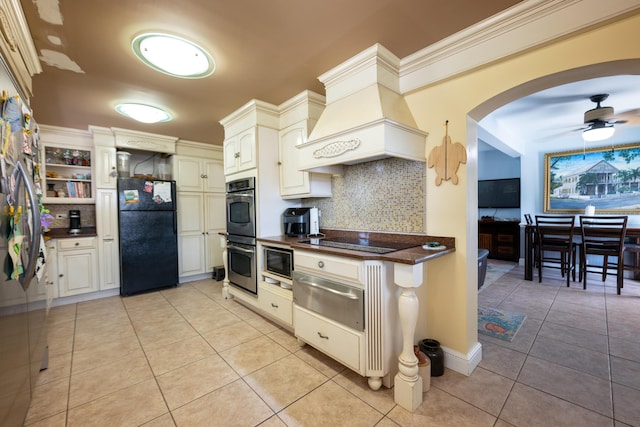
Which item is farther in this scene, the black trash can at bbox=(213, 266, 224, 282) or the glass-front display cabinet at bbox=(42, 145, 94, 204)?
the black trash can at bbox=(213, 266, 224, 282)

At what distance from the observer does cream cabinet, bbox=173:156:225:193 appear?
4.20 m

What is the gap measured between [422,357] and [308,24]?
226cm

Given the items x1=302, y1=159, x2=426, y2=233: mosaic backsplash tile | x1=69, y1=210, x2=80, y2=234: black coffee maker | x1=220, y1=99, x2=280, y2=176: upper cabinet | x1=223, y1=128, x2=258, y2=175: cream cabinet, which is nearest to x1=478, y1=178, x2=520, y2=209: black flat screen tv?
x1=302, y1=159, x2=426, y2=233: mosaic backsplash tile

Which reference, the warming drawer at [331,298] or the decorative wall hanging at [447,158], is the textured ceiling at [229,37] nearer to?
the decorative wall hanging at [447,158]

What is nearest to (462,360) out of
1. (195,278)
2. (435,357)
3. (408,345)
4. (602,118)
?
(435,357)

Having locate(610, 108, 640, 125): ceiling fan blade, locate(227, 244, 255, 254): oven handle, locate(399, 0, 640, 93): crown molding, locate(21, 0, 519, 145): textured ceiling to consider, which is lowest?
locate(227, 244, 255, 254): oven handle

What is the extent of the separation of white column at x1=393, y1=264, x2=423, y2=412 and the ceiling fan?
3.41 m

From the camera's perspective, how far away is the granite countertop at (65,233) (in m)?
3.32

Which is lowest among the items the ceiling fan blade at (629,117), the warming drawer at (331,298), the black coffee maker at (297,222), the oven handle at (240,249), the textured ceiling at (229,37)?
the warming drawer at (331,298)

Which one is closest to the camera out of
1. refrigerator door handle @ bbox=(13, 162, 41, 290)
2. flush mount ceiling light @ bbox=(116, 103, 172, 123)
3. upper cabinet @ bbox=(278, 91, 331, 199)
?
refrigerator door handle @ bbox=(13, 162, 41, 290)

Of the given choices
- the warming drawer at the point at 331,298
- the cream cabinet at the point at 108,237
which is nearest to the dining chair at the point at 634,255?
the warming drawer at the point at 331,298

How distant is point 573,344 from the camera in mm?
2146

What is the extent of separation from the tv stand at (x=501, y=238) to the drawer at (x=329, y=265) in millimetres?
4856

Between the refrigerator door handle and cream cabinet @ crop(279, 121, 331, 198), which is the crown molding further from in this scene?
the refrigerator door handle
